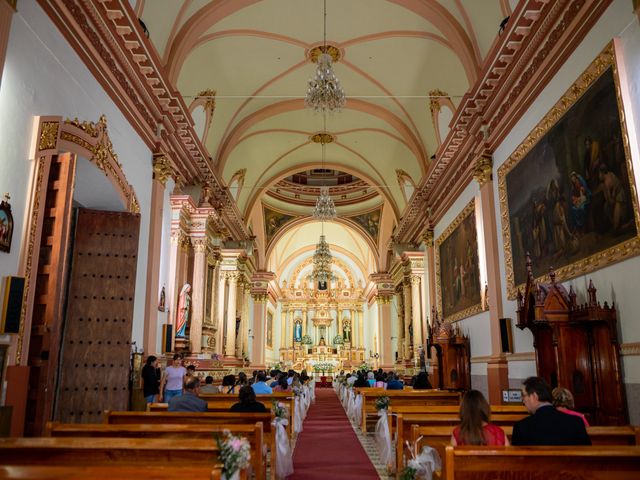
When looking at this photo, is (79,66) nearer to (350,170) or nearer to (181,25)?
(181,25)

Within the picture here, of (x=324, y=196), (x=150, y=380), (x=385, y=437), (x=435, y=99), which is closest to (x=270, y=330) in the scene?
(x=324, y=196)

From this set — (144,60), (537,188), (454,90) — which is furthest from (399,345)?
(144,60)

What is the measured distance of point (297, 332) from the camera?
115 feet

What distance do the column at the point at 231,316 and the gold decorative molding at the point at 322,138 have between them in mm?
5156

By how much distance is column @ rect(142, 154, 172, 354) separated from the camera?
901 cm

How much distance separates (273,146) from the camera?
17.4 m

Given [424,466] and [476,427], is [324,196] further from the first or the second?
[476,427]

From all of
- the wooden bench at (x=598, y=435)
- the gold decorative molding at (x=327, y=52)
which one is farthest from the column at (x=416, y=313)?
the wooden bench at (x=598, y=435)

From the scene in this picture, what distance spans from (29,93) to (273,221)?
1957cm

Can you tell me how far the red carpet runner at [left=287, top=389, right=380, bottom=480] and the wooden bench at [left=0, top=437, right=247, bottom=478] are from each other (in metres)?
2.66

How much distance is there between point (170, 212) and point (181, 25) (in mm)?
3601

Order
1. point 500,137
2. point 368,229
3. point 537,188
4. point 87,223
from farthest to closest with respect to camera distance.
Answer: point 368,229 < point 500,137 < point 87,223 < point 537,188

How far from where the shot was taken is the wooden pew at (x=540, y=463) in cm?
277

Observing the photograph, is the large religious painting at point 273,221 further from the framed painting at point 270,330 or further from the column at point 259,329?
the framed painting at point 270,330
